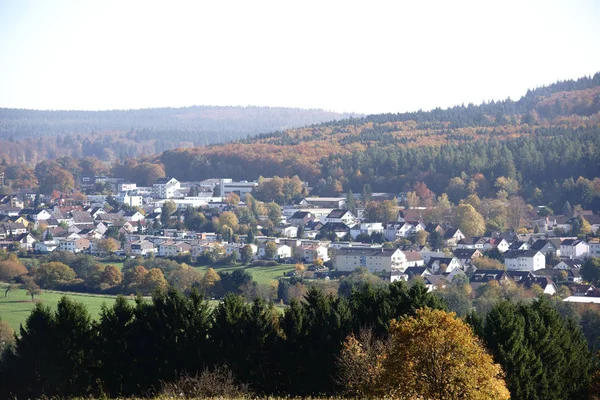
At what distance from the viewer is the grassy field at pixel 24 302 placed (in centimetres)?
2092

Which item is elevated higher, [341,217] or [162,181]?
[341,217]

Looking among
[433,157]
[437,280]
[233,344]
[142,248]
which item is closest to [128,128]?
[433,157]

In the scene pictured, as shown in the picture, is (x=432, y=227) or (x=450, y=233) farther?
(x=432, y=227)

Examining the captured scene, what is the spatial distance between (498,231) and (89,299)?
17040 mm

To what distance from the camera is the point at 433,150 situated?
4956 centimetres

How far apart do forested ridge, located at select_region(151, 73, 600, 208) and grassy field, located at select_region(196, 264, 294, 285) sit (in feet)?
52.3

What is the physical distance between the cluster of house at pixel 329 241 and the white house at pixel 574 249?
3cm

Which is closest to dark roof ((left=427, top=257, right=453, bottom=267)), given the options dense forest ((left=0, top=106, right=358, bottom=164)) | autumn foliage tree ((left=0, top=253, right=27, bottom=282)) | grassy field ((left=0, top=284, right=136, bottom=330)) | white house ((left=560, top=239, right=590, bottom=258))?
white house ((left=560, top=239, right=590, bottom=258))

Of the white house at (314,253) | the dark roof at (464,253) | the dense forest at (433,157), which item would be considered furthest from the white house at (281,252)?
the dense forest at (433,157)

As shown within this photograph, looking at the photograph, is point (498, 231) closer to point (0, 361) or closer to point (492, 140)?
point (492, 140)

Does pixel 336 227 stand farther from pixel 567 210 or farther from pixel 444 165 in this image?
pixel 444 165

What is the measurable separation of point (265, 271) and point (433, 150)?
2198 centimetres

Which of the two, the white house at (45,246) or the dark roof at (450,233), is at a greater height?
the dark roof at (450,233)

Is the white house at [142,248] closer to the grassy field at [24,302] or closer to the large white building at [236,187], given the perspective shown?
the grassy field at [24,302]
